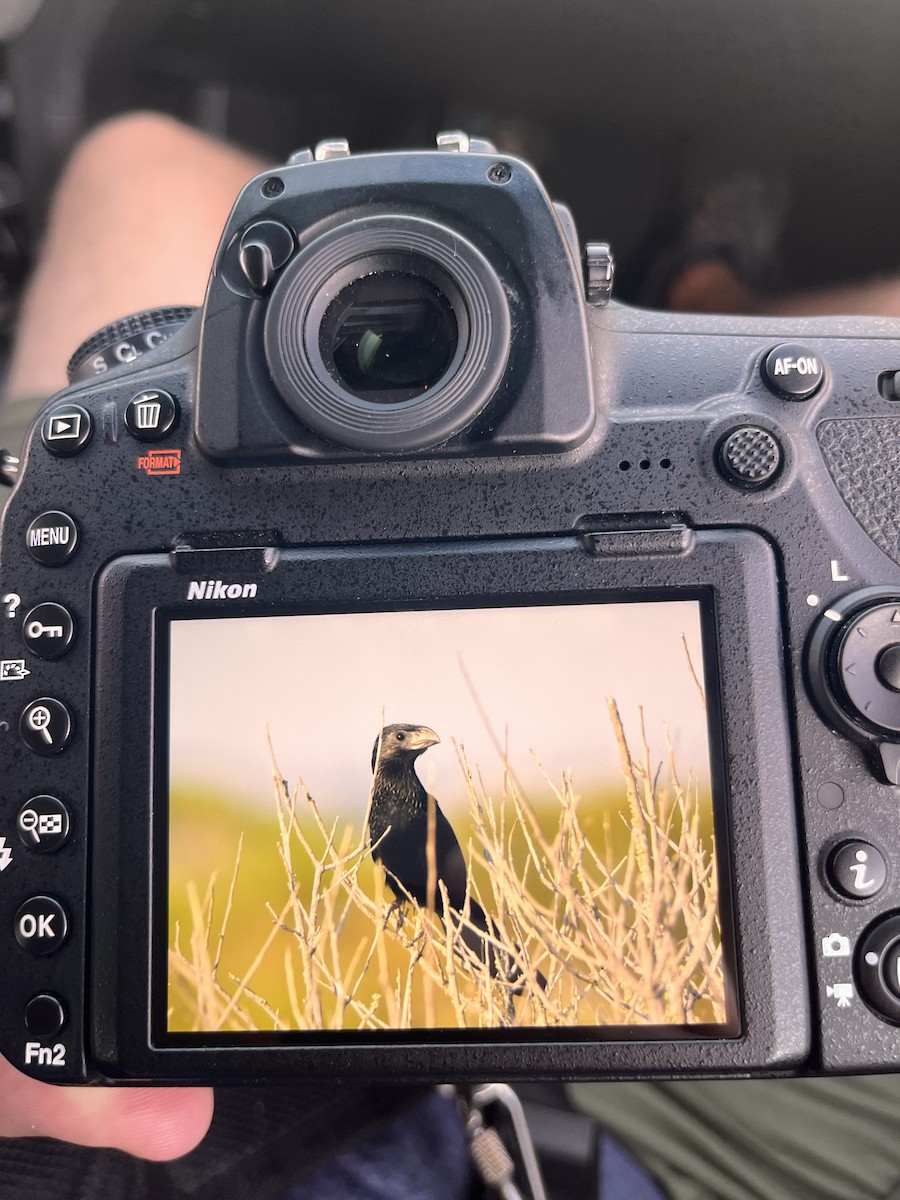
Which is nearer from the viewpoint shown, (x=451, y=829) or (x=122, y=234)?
(x=451, y=829)

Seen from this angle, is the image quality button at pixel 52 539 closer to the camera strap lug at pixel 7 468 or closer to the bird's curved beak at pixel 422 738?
the camera strap lug at pixel 7 468

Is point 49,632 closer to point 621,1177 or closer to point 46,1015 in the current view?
point 46,1015

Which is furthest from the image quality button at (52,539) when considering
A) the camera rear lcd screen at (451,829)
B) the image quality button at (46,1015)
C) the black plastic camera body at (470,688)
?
the image quality button at (46,1015)

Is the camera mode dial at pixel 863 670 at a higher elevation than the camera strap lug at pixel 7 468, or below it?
below

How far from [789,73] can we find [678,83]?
0.08m

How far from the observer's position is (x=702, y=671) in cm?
46

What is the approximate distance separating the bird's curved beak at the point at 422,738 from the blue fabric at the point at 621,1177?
34 centimetres

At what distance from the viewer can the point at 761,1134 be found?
0.62 meters

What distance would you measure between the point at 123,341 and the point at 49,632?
19 cm

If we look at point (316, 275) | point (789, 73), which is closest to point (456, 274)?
point (316, 275)

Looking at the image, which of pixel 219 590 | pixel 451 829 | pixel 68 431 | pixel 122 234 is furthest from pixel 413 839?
pixel 122 234

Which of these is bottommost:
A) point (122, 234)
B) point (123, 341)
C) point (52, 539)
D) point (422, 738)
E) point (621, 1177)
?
point (621, 1177)

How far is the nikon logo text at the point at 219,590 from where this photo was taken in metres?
0.48

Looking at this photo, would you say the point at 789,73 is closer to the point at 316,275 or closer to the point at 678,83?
the point at 678,83
